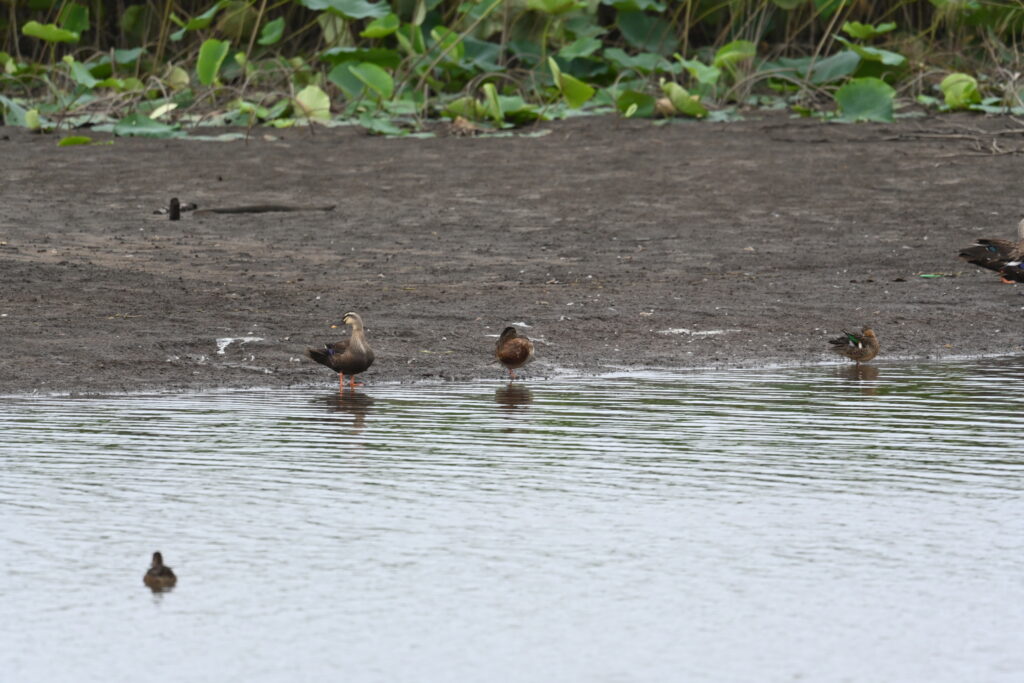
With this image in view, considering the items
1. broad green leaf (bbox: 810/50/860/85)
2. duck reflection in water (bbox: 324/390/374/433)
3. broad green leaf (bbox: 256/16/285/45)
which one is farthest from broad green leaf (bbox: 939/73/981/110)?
duck reflection in water (bbox: 324/390/374/433)

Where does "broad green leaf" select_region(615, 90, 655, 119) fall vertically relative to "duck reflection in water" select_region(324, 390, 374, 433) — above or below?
Answer: above

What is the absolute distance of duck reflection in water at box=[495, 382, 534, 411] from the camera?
10.6 metres

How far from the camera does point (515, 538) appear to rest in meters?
7.07

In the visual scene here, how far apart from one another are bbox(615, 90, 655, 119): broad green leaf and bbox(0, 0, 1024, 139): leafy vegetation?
22mm

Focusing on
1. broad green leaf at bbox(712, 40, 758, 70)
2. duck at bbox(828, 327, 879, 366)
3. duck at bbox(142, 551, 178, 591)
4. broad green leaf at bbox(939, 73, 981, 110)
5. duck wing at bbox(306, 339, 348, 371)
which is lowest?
duck at bbox(828, 327, 879, 366)

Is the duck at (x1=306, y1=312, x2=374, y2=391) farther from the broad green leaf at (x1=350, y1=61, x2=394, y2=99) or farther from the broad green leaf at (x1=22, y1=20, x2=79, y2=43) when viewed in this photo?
the broad green leaf at (x1=22, y1=20, x2=79, y2=43)

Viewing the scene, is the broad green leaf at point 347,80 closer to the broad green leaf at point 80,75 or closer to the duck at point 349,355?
the broad green leaf at point 80,75

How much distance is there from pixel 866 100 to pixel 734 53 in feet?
6.56

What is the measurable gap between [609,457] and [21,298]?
5914mm

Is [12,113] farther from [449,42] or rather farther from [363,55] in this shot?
[449,42]

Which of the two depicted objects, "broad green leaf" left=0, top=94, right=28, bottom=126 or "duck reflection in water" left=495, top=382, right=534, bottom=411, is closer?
"duck reflection in water" left=495, top=382, right=534, bottom=411

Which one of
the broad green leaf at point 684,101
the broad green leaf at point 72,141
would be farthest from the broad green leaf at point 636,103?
the broad green leaf at point 72,141

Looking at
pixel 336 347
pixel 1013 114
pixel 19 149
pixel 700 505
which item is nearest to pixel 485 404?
pixel 336 347

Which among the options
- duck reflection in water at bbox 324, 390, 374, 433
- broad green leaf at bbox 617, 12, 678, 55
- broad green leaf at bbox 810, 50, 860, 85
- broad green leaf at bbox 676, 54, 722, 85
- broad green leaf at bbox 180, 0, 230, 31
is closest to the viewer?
duck reflection in water at bbox 324, 390, 374, 433
